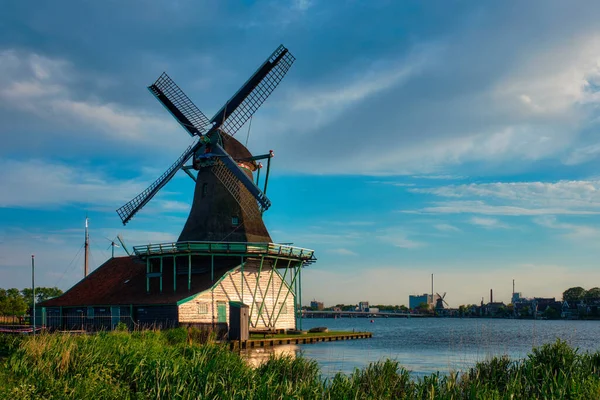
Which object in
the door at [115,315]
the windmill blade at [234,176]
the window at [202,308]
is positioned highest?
the windmill blade at [234,176]

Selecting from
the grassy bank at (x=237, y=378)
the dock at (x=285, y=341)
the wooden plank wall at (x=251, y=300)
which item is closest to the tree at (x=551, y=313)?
the dock at (x=285, y=341)

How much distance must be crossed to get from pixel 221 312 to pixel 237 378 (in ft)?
77.7

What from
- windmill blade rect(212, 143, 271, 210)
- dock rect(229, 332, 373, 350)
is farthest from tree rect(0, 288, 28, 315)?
dock rect(229, 332, 373, 350)

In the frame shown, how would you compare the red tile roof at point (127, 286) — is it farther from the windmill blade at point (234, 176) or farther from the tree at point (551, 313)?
the tree at point (551, 313)

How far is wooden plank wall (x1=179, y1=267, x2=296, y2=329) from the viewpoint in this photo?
116ft

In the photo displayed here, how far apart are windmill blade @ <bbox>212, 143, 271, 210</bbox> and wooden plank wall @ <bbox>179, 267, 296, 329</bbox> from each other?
508 centimetres

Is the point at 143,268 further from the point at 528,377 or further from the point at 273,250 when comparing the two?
the point at 528,377

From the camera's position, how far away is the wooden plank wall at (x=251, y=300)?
35438mm

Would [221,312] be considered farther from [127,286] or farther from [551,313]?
[551,313]

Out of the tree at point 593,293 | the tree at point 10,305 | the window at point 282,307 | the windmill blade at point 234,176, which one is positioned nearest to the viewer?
the windmill blade at point 234,176

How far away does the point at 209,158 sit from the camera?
41.4 metres

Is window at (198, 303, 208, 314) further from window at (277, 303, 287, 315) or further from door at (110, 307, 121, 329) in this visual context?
window at (277, 303, 287, 315)

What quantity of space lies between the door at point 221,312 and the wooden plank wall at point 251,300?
9.4 inches

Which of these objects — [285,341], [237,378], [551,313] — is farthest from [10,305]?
[551,313]
